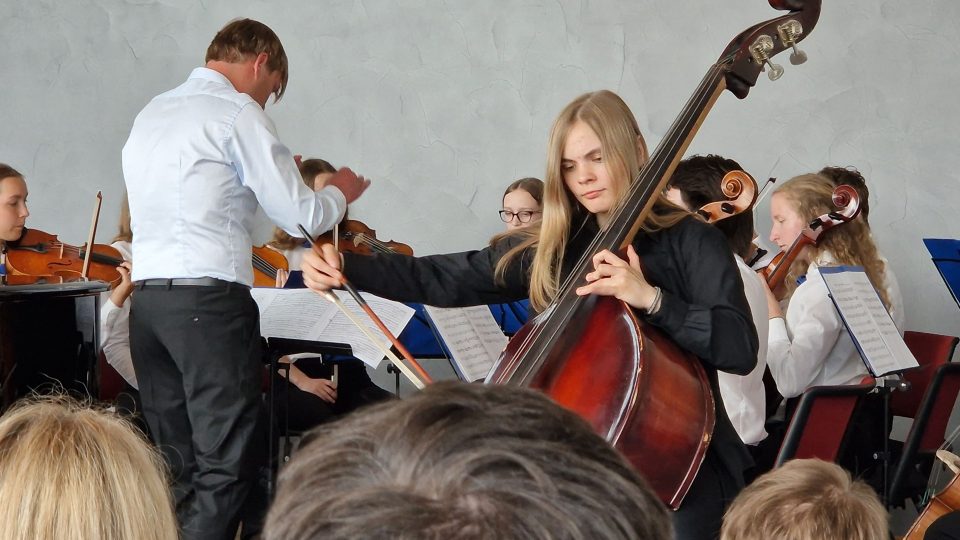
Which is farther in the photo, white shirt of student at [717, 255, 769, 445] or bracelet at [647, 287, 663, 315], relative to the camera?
white shirt of student at [717, 255, 769, 445]

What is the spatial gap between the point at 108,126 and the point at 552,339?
3.75m

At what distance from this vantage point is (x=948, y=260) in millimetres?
3254

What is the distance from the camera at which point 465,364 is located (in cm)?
262

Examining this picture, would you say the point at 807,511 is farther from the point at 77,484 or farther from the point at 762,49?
the point at 762,49

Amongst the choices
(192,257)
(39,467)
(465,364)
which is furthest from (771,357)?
(39,467)

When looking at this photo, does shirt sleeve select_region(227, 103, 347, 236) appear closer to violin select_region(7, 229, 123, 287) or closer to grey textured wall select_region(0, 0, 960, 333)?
violin select_region(7, 229, 123, 287)

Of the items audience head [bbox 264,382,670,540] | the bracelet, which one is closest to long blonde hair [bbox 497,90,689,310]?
the bracelet

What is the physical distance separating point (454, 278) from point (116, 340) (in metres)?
1.99

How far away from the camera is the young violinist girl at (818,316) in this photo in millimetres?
3064

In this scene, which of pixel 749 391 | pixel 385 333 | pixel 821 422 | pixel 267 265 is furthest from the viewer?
pixel 267 265

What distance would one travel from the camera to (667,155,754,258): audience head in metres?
3.04

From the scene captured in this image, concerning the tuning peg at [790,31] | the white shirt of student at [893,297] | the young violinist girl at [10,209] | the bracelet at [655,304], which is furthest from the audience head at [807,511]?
the young violinist girl at [10,209]

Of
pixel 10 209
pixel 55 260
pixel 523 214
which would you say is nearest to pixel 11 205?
pixel 10 209

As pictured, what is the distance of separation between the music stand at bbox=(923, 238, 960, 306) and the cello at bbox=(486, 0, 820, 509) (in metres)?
1.80
